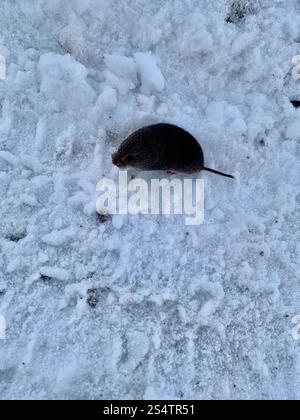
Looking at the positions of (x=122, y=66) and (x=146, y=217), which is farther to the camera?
(x=122, y=66)

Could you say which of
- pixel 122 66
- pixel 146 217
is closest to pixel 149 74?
pixel 122 66

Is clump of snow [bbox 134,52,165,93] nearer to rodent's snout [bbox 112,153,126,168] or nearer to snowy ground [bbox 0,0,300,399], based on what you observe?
snowy ground [bbox 0,0,300,399]

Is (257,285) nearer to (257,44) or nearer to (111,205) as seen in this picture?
(111,205)

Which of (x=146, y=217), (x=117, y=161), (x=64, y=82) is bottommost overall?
(x=146, y=217)

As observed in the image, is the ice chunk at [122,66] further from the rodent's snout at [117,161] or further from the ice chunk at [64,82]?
the rodent's snout at [117,161]

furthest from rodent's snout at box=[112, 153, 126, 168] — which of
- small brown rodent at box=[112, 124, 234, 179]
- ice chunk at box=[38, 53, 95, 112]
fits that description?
ice chunk at box=[38, 53, 95, 112]

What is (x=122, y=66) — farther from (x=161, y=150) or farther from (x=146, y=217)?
(x=146, y=217)
